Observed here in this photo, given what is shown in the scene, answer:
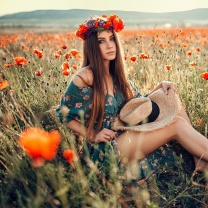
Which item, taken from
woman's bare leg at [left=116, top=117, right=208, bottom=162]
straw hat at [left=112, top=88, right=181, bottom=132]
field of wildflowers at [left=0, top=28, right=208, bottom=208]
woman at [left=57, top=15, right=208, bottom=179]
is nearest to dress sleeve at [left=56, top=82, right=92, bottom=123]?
woman at [left=57, top=15, right=208, bottom=179]

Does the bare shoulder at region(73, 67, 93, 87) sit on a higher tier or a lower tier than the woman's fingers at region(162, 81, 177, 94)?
higher

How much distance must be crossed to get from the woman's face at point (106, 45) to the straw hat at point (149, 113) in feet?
1.18

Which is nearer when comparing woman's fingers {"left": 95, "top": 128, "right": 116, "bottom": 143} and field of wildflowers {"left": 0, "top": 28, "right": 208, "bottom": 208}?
field of wildflowers {"left": 0, "top": 28, "right": 208, "bottom": 208}

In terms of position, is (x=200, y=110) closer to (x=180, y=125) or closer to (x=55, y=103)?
(x=180, y=125)

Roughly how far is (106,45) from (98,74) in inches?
8.5

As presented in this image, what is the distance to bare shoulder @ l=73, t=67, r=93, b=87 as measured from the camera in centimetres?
258

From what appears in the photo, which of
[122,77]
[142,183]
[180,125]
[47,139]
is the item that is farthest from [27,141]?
[122,77]

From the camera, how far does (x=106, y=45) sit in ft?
8.70

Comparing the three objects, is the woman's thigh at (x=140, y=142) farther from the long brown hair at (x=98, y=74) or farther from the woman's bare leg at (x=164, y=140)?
the long brown hair at (x=98, y=74)

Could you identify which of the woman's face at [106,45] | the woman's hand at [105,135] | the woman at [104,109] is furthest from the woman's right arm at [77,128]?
the woman's face at [106,45]

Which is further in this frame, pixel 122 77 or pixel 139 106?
pixel 122 77

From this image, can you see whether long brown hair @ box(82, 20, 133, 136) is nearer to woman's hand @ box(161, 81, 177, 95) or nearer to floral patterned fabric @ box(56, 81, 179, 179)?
floral patterned fabric @ box(56, 81, 179, 179)

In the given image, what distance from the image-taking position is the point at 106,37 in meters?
2.66

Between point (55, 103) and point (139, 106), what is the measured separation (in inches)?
36.9
